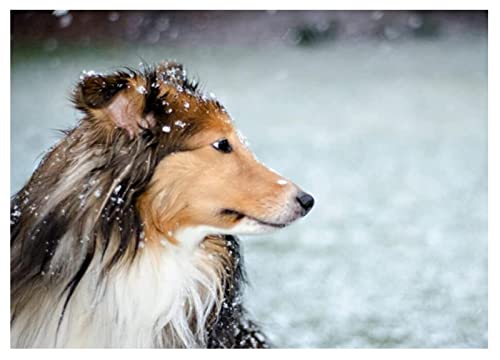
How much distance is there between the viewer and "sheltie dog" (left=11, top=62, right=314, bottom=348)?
210cm

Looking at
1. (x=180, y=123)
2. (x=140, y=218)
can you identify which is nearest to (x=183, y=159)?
(x=180, y=123)

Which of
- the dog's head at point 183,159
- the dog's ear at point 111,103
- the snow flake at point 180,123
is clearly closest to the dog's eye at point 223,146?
the dog's head at point 183,159

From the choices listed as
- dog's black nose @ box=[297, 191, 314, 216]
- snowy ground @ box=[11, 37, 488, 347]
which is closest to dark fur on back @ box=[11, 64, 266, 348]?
snowy ground @ box=[11, 37, 488, 347]

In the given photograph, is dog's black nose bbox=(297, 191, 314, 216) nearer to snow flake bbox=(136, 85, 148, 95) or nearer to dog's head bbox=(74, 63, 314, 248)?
dog's head bbox=(74, 63, 314, 248)

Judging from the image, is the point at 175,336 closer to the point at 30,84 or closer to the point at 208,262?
the point at 208,262

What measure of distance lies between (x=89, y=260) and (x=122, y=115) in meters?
0.40

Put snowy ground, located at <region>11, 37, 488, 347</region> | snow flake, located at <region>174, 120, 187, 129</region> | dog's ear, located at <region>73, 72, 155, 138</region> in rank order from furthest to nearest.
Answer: snowy ground, located at <region>11, 37, 488, 347</region> → snow flake, located at <region>174, 120, 187, 129</region> → dog's ear, located at <region>73, 72, 155, 138</region>

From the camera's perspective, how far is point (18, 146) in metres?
2.71

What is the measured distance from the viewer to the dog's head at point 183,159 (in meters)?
2.09

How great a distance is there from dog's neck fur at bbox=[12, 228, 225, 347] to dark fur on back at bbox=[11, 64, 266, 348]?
0.13 feet

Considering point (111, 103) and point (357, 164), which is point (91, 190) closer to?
point (111, 103)

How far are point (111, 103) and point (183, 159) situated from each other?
25 centimetres

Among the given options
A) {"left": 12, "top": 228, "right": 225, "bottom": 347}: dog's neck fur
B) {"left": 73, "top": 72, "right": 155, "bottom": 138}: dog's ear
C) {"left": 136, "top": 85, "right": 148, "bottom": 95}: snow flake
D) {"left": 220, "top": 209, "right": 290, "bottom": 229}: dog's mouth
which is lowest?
{"left": 12, "top": 228, "right": 225, "bottom": 347}: dog's neck fur

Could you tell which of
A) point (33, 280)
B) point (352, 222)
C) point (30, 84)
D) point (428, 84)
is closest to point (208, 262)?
point (33, 280)
